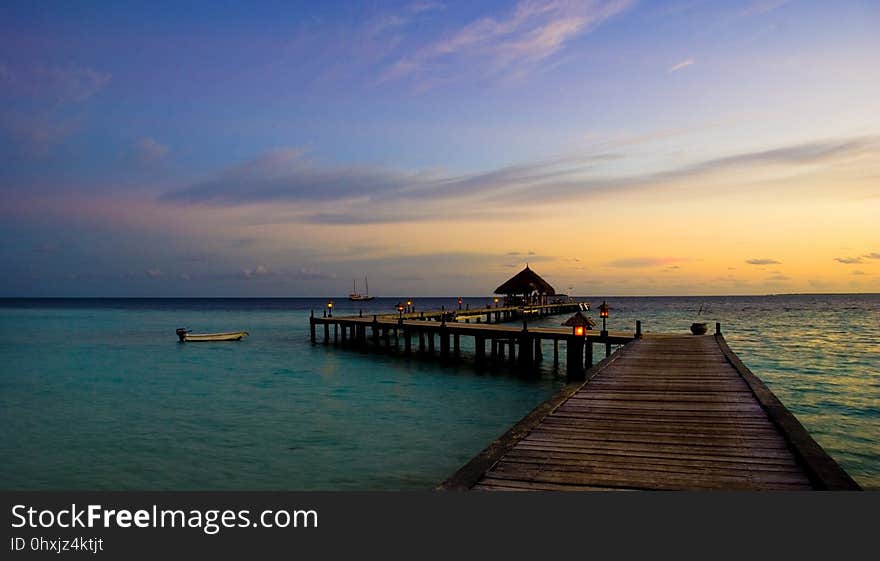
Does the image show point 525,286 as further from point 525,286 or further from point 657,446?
point 657,446

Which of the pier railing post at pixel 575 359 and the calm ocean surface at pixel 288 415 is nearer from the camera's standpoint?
the calm ocean surface at pixel 288 415

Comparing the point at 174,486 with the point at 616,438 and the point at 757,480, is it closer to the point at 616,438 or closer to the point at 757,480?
the point at 616,438

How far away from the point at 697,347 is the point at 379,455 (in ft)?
35.1

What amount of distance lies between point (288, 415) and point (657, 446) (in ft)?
37.4

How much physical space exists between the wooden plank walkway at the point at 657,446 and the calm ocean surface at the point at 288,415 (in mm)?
3153

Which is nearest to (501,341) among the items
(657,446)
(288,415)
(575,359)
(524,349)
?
(524,349)

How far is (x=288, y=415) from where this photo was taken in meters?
15.7

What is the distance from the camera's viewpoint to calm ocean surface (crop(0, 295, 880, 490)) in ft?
35.3

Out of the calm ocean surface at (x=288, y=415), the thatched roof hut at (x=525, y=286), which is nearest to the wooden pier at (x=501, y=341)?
the calm ocean surface at (x=288, y=415)

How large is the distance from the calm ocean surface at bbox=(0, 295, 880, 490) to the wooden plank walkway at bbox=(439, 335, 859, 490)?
315 centimetres

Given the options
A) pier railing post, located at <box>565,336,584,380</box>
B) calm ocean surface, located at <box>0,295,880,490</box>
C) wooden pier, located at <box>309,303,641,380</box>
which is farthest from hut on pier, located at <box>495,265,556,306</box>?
pier railing post, located at <box>565,336,584,380</box>

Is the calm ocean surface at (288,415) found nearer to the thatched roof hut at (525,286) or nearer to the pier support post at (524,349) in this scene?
the pier support post at (524,349)

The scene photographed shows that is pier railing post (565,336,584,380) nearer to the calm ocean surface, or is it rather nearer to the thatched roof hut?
the calm ocean surface

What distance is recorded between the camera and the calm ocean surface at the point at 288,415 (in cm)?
1076
